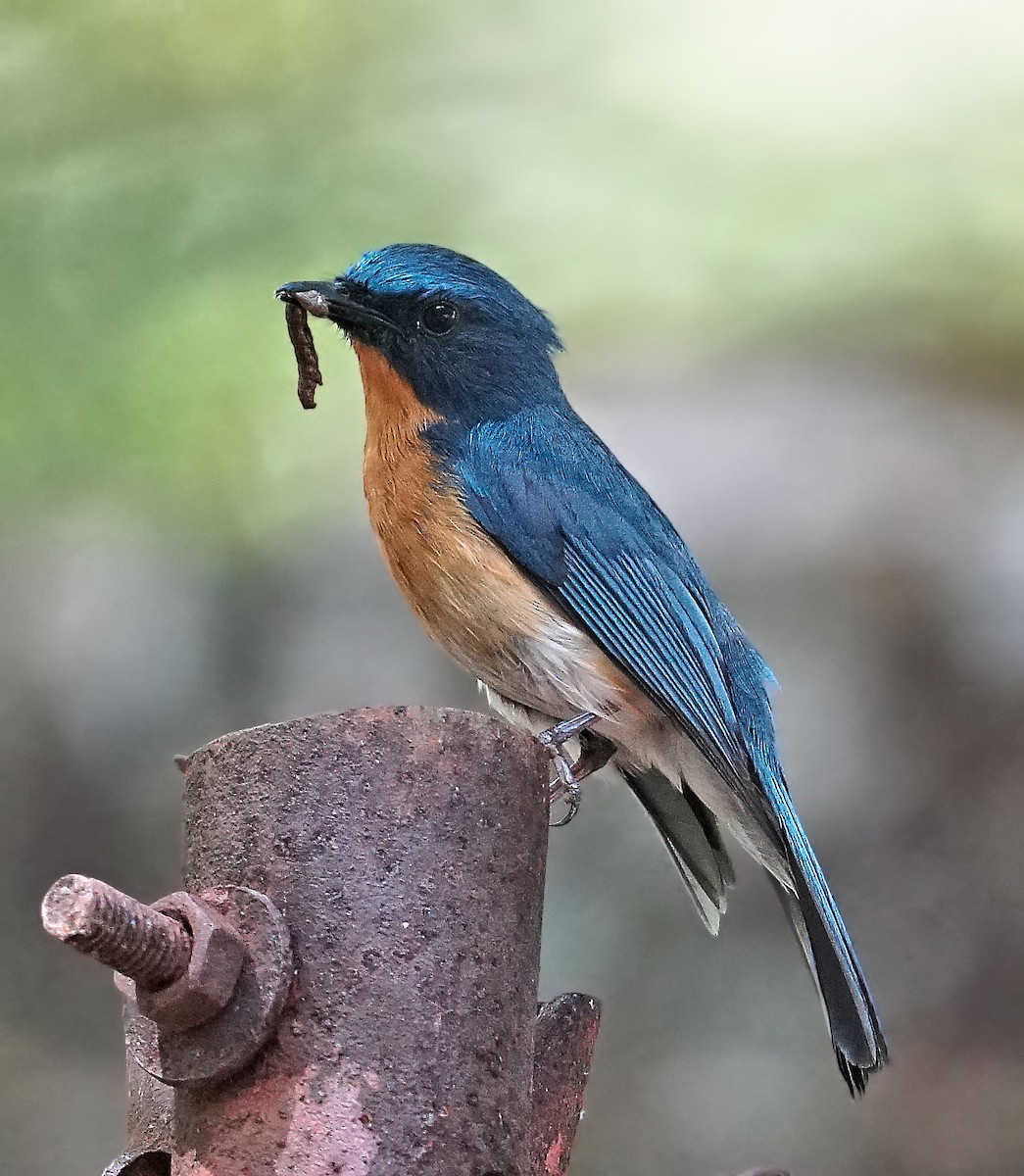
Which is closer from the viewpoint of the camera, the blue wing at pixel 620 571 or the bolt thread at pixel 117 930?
the bolt thread at pixel 117 930

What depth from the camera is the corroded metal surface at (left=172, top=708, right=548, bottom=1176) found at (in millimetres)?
1802

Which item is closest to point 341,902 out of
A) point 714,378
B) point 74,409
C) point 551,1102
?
point 551,1102

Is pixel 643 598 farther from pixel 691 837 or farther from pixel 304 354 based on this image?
pixel 304 354

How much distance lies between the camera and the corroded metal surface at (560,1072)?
6.75 ft

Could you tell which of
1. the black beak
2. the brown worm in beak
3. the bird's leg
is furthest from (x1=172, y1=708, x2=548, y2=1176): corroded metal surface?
the black beak

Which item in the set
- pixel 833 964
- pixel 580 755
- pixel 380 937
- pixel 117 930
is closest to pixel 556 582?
pixel 580 755

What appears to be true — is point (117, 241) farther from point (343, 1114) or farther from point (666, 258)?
point (343, 1114)

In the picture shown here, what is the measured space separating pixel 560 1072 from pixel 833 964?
71 cm

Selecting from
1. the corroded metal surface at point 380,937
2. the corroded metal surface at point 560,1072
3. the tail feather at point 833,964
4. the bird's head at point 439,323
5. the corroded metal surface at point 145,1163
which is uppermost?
the bird's head at point 439,323

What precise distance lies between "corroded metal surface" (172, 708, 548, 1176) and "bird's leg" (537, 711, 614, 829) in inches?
23.7

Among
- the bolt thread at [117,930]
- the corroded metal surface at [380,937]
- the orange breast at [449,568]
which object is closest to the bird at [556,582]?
the orange breast at [449,568]

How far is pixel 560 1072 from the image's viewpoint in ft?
6.92

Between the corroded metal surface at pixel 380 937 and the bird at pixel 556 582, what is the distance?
2.59ft

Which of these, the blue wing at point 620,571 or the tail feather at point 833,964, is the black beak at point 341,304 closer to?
the blue wing at point 620,571
